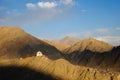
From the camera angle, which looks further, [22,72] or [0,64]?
[0,64]

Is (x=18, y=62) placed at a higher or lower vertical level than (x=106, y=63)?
higher

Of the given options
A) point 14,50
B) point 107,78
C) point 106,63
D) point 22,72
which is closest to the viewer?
point 107,78

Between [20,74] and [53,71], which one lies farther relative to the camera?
[20,74]

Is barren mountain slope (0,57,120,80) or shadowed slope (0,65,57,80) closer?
barren mountain slope (0,57,120,80)

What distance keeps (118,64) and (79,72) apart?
68.6 m

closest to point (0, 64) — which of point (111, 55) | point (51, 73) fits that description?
point (51, 73)

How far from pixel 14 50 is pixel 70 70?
3813 inches

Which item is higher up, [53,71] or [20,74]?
[53,71]

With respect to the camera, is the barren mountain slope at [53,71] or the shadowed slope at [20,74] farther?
the shadowed slope at [20,74]

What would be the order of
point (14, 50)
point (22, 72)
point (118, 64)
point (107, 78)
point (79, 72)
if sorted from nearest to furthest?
point (107, 78), point (79, 72), point (22, 72), point (118, 64), point (14, 50)

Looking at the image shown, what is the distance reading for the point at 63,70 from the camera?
326ft

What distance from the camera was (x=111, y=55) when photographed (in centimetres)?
17525

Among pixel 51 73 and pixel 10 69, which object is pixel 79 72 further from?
pixel 10 69

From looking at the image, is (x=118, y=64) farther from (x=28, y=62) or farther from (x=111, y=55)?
(x=28, y=62)
